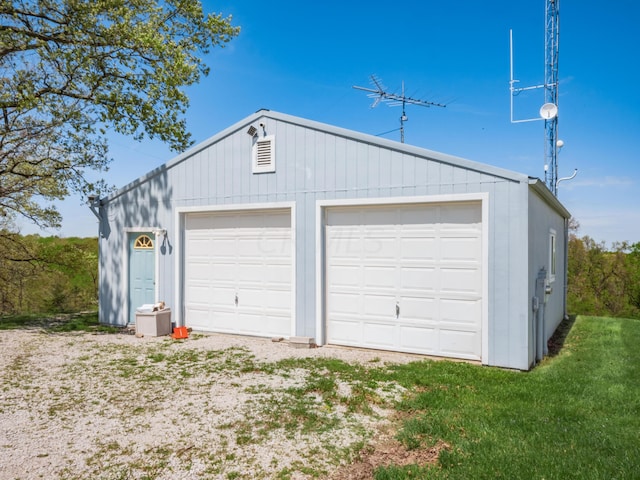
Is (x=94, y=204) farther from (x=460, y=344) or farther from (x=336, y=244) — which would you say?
(x=460, y=344)

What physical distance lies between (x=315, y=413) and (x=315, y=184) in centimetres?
412

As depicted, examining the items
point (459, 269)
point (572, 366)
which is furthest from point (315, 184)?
point (572, 366)

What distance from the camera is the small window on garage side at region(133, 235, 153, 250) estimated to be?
8.99m

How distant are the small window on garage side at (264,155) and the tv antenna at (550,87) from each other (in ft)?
20.4

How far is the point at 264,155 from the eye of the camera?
7.69 meters

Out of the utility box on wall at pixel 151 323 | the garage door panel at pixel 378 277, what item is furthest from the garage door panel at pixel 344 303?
the utility box on wall at pixel 151 323

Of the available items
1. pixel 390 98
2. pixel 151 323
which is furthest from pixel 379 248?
pixel 390 98

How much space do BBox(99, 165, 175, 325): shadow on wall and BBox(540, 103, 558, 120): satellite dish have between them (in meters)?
8.80

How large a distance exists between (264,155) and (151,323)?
397 centimetres

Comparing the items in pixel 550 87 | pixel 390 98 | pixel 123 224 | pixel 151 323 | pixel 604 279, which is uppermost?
pixel 550 87

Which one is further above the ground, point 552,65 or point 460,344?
point 552,65

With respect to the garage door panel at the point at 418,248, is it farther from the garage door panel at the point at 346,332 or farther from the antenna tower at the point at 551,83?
the antenna tower at the point at 551,83

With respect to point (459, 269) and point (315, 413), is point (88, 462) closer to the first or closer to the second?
point (315, 413)

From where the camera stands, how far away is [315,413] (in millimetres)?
4094
